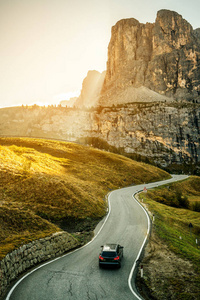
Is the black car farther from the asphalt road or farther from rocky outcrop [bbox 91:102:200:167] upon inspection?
rocky outcrop [bbox 91:102:200:167]

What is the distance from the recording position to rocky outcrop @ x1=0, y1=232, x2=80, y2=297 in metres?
12.1

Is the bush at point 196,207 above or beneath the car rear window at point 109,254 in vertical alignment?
beneath

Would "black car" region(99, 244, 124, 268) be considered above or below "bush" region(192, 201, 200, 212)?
above

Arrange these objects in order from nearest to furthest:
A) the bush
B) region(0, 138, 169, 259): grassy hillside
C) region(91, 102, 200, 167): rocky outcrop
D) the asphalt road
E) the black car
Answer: the asphalt road
the black car
region(0, 138, 169, 259): grassy hillside
the bush
region(91, 102, 200, 167): rocky outcrop

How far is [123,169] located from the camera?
73.1 m

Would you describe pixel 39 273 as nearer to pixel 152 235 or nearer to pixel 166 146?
pixel 152 235

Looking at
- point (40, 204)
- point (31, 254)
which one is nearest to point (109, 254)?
point (31, 254)

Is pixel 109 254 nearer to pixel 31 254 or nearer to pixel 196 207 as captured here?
pixel 31 254

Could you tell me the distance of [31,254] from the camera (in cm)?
1500

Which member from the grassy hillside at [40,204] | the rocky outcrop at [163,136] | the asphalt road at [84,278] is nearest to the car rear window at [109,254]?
the asphalt road at [84,278]

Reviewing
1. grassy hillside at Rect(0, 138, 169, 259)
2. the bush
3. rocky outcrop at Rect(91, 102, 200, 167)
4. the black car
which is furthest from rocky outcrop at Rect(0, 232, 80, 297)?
rocky outcrop at Rect(91, 102, 200, 167)

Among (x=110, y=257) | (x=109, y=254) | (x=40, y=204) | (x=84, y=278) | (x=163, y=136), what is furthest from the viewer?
(x=163, y=136)

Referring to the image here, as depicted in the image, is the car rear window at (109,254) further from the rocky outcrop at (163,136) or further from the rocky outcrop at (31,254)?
the rocky outcrop at (163,136)

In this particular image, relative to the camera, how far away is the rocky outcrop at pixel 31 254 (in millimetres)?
12055
